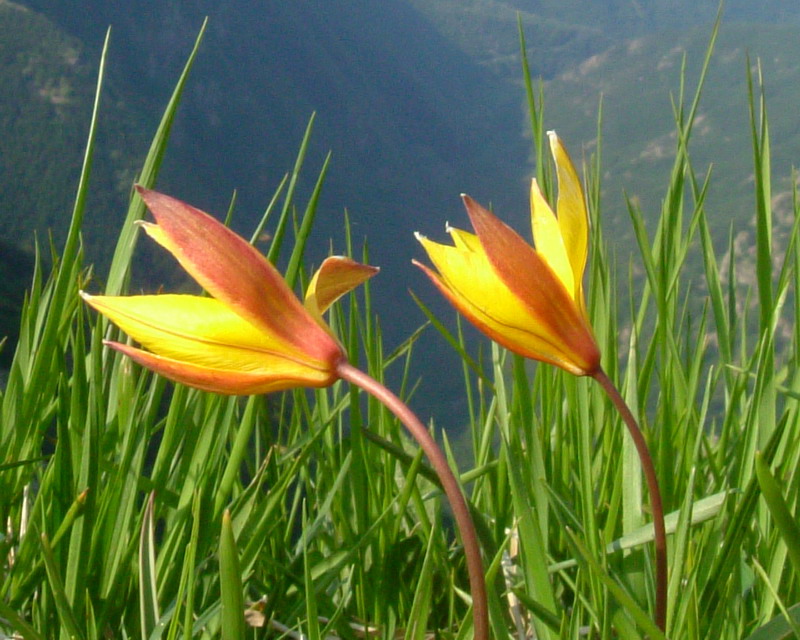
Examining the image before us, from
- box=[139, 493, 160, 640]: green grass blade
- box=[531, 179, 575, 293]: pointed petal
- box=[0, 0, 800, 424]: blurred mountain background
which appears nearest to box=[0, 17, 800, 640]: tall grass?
box=[139, 493, 160, 640]: green grass blade

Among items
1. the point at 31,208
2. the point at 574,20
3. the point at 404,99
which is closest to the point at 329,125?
the point at 404,99

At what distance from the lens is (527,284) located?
412 millimetres

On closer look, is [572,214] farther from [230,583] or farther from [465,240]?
[230,583]

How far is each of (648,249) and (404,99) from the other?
65.3 m

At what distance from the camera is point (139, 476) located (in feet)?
2.10

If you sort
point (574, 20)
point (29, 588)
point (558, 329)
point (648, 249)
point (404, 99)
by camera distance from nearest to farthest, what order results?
point (558, 329) → point (29, 588) → point (648, 249) → point (404, 99) → point (574, 20)

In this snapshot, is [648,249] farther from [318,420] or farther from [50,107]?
[50,107]

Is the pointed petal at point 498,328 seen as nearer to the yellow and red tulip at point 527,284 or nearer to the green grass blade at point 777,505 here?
the yellow and red tulip at point 527,284

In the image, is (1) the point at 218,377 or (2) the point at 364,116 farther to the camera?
(2) the point at 364,116

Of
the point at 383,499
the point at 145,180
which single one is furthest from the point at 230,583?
the point at 383,499

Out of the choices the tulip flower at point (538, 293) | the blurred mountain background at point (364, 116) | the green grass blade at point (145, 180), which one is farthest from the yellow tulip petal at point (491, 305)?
the blurred mountain background at point (364, 116)

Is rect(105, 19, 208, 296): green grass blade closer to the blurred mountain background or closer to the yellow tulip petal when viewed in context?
the yellow tulip petal

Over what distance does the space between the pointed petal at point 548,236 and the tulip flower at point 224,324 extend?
13 cm

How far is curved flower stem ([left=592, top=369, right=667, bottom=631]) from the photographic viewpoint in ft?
1.32
